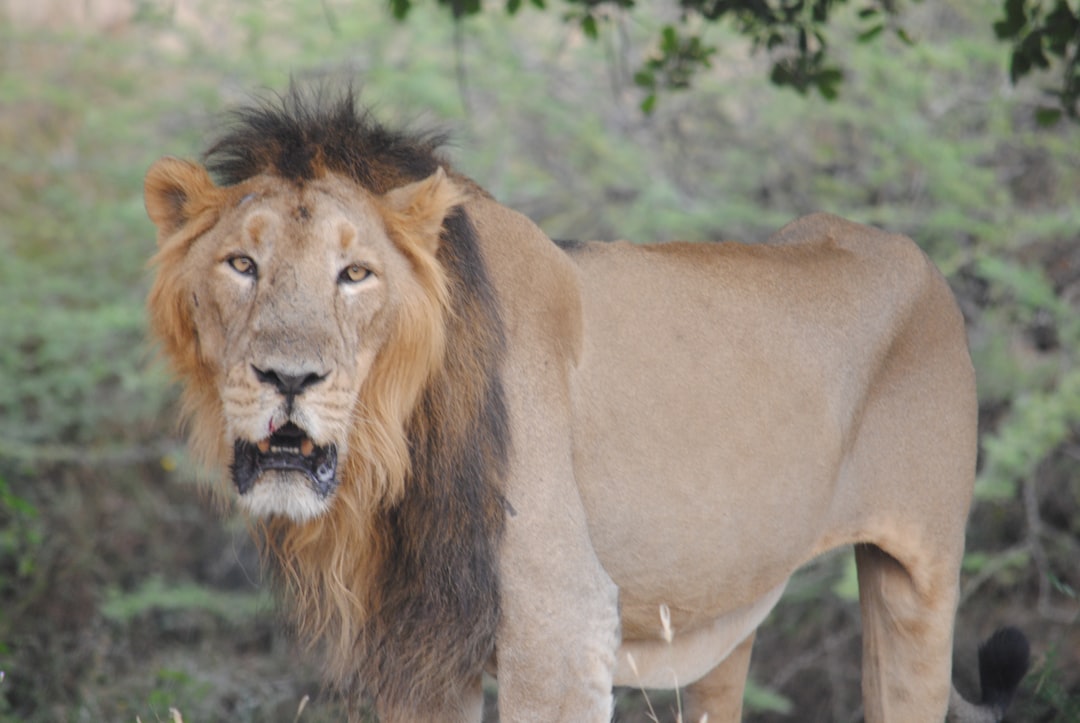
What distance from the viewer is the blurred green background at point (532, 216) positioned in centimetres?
629

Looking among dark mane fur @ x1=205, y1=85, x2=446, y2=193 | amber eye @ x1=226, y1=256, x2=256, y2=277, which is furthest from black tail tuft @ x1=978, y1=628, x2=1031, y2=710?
amber eye @ x1=226, y1=256, x2=256, y2=277

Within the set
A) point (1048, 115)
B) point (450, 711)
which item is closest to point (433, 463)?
point (450, 711)

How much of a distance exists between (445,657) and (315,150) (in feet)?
3.95

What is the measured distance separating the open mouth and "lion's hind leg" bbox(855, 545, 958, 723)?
1.98m

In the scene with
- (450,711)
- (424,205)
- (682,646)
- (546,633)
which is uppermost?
(424,205)

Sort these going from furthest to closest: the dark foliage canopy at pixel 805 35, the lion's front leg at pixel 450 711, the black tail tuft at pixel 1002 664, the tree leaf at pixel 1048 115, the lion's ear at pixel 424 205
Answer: the tree leaf at pixel 1048 115, the dark foliage canopy at pixel 805 35, the black tail tuft at pixel 1002 664, the lion's front leg at pixel 450 711, the lion's ear at pixel 424 205

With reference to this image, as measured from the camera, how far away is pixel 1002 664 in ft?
13.3

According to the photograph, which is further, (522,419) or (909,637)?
(909,637)

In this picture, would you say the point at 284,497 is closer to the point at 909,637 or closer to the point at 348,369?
the point at 348,369

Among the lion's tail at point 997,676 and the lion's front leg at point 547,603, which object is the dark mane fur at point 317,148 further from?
the lion's tail at point 997,676

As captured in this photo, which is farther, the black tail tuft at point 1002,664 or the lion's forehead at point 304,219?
the black tail tuft at point 1002,664

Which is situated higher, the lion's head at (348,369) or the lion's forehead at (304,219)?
the lion's forehead at (304,219)

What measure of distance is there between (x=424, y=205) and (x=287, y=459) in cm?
64

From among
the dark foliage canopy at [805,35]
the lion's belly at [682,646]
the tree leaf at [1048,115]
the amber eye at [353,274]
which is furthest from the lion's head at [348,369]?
the tree leaf at [1048,115]
